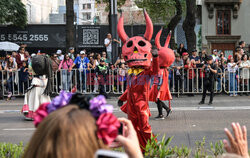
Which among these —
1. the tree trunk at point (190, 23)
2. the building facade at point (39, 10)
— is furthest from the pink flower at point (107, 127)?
the building facade at point (39, 10)

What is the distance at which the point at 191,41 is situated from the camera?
20391 mm

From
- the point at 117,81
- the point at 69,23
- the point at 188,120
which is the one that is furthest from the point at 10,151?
the point at 69,23

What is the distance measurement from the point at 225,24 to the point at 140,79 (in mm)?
24426

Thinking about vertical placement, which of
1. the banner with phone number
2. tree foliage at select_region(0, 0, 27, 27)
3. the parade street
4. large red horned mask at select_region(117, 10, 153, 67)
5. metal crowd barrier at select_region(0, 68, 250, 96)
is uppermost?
tree foliage at select_region(0, 0, 27, 27)

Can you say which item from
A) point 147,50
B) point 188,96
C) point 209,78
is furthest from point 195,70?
point 147,50

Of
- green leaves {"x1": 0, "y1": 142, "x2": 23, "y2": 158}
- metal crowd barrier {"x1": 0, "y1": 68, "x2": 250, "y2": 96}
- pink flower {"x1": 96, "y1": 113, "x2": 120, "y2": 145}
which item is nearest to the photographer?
pink flower {"x1": 96, "y1": 113, "x2": 120, "y2": 145}

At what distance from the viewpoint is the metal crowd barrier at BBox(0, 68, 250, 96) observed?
52.6 feet

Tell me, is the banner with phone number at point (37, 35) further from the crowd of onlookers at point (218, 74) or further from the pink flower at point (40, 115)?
the pink flower at point (40, 115)

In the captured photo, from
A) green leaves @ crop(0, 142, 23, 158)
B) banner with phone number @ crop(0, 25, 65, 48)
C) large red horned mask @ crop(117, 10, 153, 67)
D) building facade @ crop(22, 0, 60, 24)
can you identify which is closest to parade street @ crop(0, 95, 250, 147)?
large red horned mask @ crop(117, 10, 153, 67)

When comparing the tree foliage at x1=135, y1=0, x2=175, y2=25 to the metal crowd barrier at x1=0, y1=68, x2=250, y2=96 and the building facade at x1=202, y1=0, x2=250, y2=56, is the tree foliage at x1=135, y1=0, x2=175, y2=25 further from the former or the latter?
the metal crowd barrier at x1=0, y1=68, x2=250, y2=96

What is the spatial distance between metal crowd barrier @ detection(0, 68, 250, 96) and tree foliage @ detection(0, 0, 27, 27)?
11.2m

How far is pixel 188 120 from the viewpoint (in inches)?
414

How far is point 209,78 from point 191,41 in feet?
23.2

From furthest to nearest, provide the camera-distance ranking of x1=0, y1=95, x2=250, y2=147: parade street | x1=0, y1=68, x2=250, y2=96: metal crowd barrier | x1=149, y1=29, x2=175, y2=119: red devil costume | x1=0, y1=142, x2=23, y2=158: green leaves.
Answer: x1=0, y1=68, x2=250, y2=96: metal crowd barrier < x1=0, y1=95, x2=250, y2=147: parade street < x1=149, y1=29, x2=175, y2=119: red devil costume < x1=0, y1=142, x2=23, y2=158: green leaves
